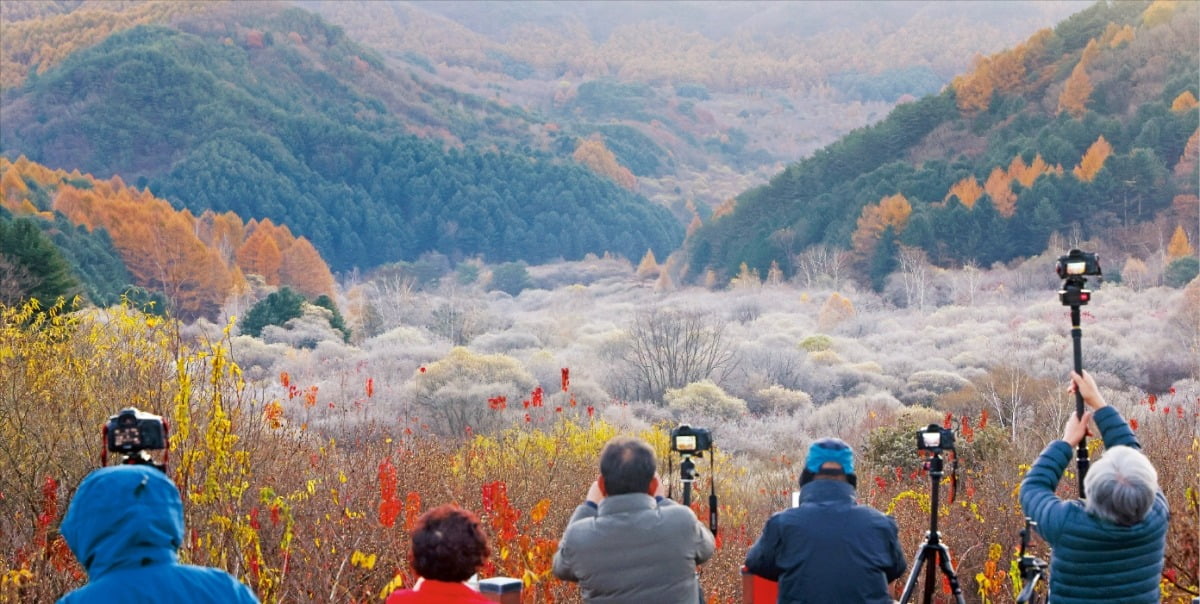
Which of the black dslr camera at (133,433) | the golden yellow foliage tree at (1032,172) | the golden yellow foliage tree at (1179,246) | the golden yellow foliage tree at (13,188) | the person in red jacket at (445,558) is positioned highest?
the golden yellow foliage tree at (13,188)

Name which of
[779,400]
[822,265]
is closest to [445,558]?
[779,400]

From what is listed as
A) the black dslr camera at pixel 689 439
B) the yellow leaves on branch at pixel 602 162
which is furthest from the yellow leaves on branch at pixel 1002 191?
the yellow leaves on branch at pixel 602 162

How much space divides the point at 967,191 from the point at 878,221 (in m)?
3.59

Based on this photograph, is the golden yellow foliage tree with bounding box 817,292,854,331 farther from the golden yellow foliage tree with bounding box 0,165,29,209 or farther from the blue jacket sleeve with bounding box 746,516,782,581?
the golden yellow foliage tree with bounding box 0,165,29,209

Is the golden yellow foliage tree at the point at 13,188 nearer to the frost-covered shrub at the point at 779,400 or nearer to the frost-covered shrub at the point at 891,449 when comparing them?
the frost-covered shrub at the point at 779,400

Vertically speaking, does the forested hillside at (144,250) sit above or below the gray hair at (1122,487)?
above

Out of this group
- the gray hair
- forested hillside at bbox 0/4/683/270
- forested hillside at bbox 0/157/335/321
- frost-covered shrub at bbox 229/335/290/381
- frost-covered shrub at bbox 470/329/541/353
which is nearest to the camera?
the gray hair

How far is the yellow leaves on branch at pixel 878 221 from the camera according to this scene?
47.3 meters

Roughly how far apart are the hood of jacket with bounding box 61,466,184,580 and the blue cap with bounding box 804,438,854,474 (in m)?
2.26

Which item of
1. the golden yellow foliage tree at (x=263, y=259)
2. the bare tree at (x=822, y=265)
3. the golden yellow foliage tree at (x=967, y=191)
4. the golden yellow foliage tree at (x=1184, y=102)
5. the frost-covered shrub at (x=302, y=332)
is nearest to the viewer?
the frost-covered shrub at (x=302, y=332)

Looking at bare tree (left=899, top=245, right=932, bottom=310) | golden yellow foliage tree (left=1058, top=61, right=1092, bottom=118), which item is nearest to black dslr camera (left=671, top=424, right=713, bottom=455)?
bare tree (left=899, top=245, right=932, bottom=310)

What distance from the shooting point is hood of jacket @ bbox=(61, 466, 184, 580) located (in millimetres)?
2850

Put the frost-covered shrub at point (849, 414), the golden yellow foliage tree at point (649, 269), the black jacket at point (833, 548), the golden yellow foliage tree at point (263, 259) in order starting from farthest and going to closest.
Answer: the golden yellow foliage tree at point (649, 269)
the golden yellow foliage tree at point (263, 259)
the frost-covered shrub at point (849, 414)
the black jacket at point (833, 548)

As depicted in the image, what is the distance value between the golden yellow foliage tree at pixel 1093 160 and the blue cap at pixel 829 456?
141 ft
